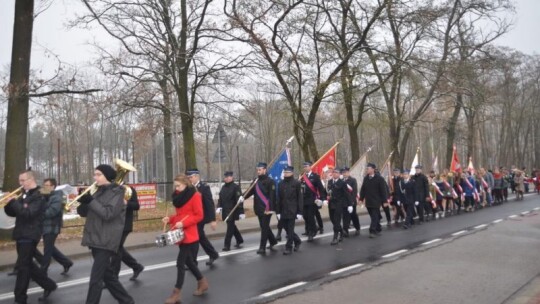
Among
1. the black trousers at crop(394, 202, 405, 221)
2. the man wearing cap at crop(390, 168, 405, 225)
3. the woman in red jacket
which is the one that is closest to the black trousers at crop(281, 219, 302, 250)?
the woman in red jacket

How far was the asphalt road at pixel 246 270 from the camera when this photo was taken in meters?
7.33

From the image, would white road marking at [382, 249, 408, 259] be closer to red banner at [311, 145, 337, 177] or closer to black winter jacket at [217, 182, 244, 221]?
black winter jacket at [217, 182, 244, 221]

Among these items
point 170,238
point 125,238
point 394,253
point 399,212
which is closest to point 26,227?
point 125,238

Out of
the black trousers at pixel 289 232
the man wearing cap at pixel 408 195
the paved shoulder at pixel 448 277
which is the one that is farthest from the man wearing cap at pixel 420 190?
the black trousers at pixel 289 232

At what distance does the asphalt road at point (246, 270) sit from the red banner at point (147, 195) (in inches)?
175

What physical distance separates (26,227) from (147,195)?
1060 centimetres

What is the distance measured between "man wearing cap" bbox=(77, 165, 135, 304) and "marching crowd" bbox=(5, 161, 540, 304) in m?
0.01

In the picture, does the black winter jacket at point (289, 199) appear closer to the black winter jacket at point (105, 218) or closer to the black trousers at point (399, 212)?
the black winter jacket at point (105, 218)

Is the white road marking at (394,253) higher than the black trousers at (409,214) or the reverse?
the reverse

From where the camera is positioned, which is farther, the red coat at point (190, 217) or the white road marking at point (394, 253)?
the white road marking at point (394, 253)

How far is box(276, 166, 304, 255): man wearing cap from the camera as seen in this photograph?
10.9 metres

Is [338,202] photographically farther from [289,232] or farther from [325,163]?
[325,163]

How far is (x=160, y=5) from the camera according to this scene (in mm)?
18656

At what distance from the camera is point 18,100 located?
45.5 ft
